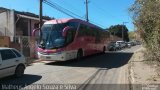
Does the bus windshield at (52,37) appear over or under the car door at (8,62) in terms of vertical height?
over

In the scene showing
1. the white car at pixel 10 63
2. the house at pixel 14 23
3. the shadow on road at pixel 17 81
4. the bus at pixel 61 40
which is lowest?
the shadow on road at pixel 17 81

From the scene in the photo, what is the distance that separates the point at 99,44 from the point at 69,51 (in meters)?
11.8

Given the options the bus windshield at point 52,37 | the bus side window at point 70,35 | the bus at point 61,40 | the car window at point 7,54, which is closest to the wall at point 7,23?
the bus at point 61,40

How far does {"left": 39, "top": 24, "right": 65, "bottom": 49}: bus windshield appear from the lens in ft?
70.1

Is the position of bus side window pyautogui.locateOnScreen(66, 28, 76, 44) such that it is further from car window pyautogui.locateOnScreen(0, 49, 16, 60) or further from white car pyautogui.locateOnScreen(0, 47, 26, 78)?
car window pyautogui.locateOnScreen(0, 49, 16, 60)

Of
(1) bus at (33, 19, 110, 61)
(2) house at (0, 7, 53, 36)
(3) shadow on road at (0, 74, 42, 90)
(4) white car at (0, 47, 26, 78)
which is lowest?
(3) shadow on road at (0, 74, 42, 90)

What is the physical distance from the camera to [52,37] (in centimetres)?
2152

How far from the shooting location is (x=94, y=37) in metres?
31.1

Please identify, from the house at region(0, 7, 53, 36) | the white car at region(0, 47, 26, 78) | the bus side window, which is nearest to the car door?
the white car at region(0, 47, 26, 78)

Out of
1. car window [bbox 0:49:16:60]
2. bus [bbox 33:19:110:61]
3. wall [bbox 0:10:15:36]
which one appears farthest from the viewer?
wall [bbox 0:10:15:36]

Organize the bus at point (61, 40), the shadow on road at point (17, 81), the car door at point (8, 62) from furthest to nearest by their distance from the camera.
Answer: the bus at point (61, 40), the car door at point (8, 62), the shadow on road at point (17, 81)

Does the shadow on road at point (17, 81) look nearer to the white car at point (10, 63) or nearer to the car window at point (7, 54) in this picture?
the white car at point (10, 63)

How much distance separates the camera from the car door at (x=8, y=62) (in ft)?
41.7

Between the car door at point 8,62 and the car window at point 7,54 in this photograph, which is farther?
the car window at point 7,54
